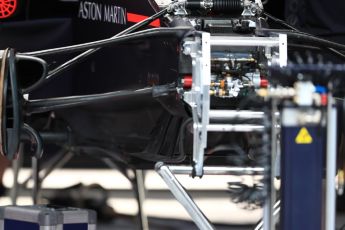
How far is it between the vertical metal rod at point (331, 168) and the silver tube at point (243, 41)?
1.19 m

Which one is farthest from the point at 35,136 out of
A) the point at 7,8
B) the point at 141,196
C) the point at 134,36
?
the point at 141,196

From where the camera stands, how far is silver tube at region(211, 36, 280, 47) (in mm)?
3545

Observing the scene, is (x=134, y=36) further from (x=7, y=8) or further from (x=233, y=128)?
(x=7, y=8)

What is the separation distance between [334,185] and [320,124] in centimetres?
16

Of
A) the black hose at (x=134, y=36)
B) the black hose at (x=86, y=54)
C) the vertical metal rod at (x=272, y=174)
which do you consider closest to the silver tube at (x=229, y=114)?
the black hose at (x=134, y=36)

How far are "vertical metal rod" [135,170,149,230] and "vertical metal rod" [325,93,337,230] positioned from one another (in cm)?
295

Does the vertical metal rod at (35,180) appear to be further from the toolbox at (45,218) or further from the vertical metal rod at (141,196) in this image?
the toolbox at (45,218)

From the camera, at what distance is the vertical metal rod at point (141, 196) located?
535 cm

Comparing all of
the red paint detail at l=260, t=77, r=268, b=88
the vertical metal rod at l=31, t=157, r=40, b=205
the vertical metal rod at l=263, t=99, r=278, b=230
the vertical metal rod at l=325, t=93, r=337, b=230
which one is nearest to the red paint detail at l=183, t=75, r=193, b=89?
the red paint detail at l=260, t=77, r=268, b=88

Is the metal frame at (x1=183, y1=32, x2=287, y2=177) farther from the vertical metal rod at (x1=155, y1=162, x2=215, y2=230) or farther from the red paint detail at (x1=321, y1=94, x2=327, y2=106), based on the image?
the red paint detail at (x1=321, y1=94, x2=327, y2=106)

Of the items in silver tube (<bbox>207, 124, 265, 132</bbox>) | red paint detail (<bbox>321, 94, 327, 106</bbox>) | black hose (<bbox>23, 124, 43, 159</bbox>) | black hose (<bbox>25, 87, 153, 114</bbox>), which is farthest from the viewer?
black hose (<bbox>25, 87, 153, 114</bbox>)

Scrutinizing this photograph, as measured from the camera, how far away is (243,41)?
358 cm

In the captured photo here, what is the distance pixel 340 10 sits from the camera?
5105 millimetres

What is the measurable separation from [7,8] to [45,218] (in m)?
1.02
